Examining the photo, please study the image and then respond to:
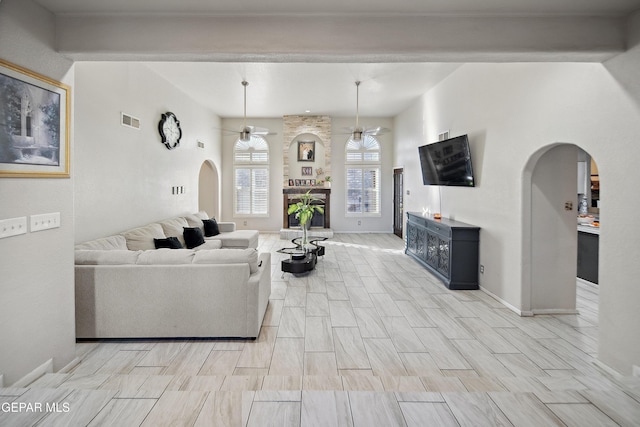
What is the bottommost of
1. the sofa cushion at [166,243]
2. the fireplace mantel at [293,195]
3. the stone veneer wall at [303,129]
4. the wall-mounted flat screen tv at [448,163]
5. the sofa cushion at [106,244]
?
the sofa cushion at [166,243]

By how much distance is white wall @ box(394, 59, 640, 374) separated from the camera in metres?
2.60

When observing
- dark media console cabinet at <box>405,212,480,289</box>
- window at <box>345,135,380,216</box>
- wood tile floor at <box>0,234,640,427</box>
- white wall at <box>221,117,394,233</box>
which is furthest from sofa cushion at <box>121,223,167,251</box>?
window at <box>345,135,380,216</box>

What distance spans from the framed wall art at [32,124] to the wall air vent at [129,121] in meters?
2.31

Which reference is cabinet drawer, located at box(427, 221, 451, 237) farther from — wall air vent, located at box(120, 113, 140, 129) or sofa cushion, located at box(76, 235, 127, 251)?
wall air vent, located at box(120, 113, 140, 129)

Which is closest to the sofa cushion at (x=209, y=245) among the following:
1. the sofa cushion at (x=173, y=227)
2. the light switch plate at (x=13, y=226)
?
the sofa cushion at (x=173, y=227)

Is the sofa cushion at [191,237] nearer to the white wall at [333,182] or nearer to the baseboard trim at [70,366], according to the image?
→ the baseboard trim at [70,366]

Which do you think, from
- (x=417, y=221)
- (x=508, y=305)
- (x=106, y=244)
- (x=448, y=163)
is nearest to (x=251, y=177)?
(x=417, y=221)

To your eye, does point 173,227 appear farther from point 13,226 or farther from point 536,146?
point 536,146

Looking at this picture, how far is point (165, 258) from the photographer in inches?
131

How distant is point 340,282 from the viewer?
527 cm

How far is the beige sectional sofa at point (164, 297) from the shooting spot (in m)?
3.22

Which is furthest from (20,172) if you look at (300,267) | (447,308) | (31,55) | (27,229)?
(447,308)

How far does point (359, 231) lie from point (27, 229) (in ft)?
28.8

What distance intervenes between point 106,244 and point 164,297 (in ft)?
4.76
